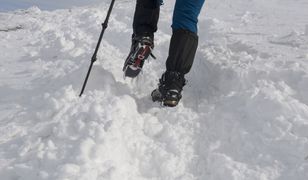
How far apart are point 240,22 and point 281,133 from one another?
4425 millimetres

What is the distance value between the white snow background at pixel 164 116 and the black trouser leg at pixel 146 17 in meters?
0.75

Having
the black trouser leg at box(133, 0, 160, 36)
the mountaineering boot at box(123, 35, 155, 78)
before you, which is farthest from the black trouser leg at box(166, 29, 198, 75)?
the black trouser leg at box(133, 0, 160, 36)

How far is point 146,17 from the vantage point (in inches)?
198

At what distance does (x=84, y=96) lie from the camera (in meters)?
4.86

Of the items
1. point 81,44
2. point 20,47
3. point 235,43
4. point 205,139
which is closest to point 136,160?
point 205,139

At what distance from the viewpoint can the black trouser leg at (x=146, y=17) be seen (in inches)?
198

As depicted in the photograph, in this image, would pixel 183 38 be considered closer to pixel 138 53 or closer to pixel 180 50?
pixel 180 50

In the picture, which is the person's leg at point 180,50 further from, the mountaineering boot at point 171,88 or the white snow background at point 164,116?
the white snow background at point 164,116

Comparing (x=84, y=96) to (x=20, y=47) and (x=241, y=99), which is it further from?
(x=20, y=47)

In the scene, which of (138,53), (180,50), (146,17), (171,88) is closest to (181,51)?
(180,50)

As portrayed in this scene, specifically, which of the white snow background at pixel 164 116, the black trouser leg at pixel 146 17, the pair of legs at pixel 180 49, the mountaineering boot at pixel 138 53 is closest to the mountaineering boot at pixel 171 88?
the pair of legs at pixel 180 49

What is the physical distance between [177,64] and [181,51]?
0.14 metres

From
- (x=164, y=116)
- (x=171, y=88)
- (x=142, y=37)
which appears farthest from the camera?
(x=142, y=37)

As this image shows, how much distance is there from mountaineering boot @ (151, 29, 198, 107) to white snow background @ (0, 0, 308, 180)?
0.29 meters
